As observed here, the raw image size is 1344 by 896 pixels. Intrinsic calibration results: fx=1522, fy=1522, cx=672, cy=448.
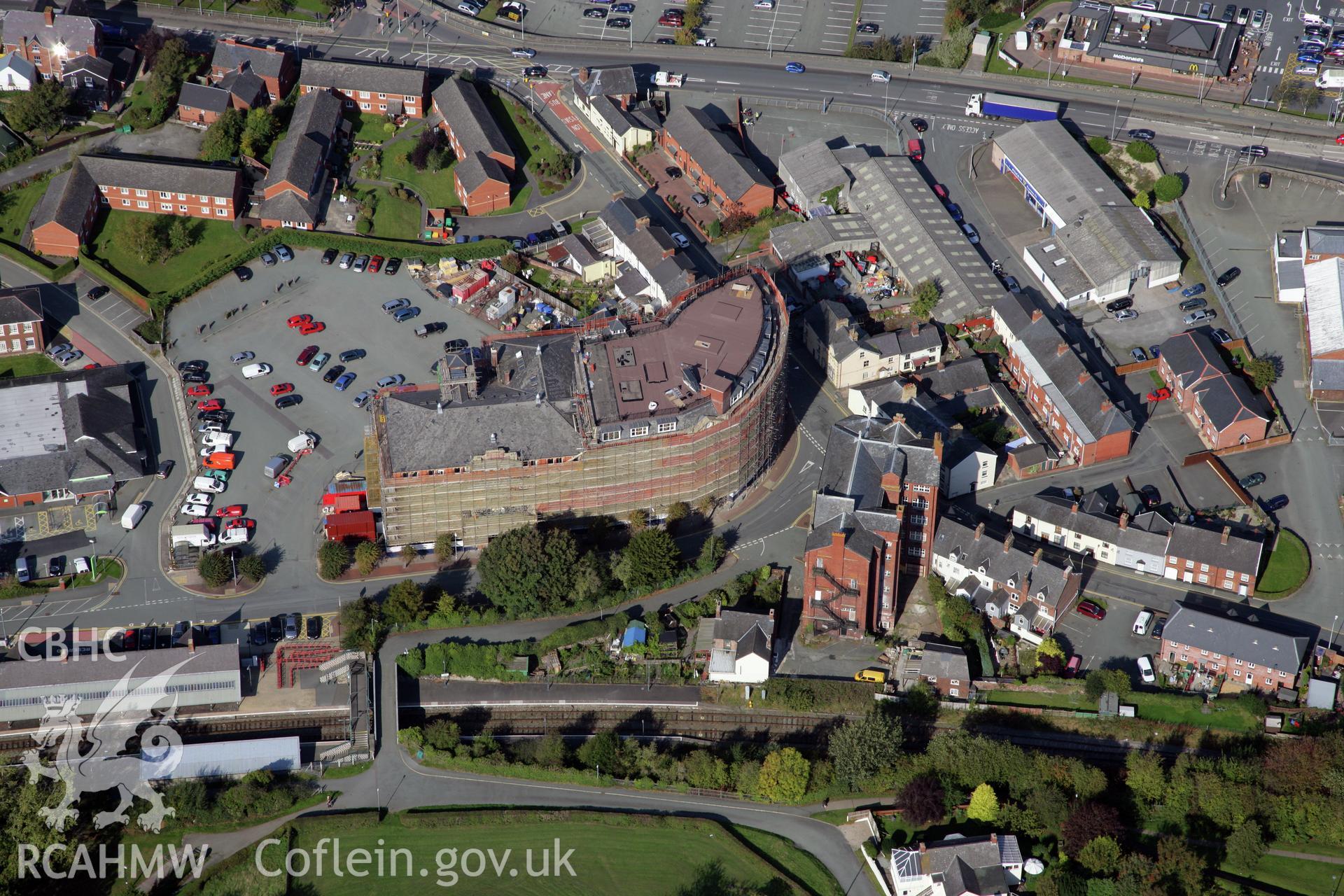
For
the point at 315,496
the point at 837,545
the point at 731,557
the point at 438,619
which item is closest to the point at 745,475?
the point at 731,557


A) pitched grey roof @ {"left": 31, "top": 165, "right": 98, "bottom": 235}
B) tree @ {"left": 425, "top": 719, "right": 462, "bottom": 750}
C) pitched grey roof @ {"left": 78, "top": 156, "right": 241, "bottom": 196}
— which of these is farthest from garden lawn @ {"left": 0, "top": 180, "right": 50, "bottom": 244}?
tree @ {"left": 425, "top": 719, "right": 462, "bottom": 750}

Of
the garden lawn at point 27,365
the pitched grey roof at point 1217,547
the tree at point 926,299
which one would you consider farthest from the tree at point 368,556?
the pitched grey roof at point 1217,547

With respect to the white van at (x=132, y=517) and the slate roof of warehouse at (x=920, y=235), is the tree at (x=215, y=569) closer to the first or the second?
the white van at (x=132, y=517)

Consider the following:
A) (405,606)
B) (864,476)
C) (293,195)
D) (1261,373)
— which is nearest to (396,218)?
(293,195)

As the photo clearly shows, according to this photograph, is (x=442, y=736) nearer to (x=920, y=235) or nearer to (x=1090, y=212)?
(x=920, y=235)

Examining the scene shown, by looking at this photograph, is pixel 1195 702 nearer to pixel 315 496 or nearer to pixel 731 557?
pixel 731 557

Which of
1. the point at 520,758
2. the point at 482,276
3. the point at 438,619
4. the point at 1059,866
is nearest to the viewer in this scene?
the point at 1059,866
